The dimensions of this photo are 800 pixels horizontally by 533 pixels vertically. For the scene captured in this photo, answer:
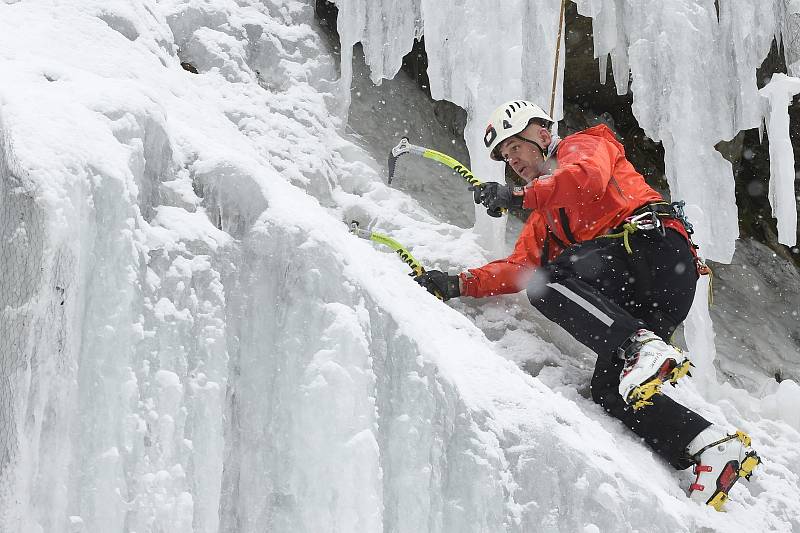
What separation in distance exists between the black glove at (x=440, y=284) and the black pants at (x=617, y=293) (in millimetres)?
359

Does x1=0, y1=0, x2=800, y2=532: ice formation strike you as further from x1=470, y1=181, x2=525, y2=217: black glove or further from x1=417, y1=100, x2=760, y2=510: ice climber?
x1=470, y1=181, x2=525, y2=217: black glove

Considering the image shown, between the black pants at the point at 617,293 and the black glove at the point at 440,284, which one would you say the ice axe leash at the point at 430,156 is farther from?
the black pants at the point at 617,293

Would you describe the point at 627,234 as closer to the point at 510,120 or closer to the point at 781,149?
the point at 510,120

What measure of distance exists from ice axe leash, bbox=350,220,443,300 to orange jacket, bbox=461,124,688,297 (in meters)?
0.23

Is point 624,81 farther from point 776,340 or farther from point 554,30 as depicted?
point 776,340

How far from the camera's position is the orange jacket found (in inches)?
137

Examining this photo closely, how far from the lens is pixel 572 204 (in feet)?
11.7

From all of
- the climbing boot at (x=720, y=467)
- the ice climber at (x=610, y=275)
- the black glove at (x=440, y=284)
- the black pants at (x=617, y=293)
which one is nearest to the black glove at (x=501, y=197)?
the ice climber at (x=610, y=275)

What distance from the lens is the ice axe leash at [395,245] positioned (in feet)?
12.8

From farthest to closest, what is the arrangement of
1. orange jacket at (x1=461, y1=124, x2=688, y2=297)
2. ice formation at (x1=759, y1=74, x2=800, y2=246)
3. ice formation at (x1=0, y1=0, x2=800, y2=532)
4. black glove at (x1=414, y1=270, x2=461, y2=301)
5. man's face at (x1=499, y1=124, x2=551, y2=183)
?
ice formation at (x1=759, y1=74, x2=800, y2=246)
man's face at (x1=499, y1=124, x2=551, y2=183)
black glove at (x1=414, y1=270, x2=461, y2=301)
orange jacket at (x1=461, y1=124, x2=688, y2=297)
ice formation at (x1=0, y1=0, x2=800, y2=532)

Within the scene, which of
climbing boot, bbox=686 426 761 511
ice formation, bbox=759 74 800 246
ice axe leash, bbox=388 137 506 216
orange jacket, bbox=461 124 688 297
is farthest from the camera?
ice formation, bbox=759 74 800 246

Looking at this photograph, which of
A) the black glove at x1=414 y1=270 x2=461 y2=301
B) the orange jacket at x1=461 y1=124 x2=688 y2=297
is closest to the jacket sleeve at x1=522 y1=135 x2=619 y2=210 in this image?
the orange jacket at x1=461 y1=124 x2=688 y2=297

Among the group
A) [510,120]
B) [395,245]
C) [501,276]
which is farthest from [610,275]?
[395,245]

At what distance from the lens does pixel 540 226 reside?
13.1 ft
